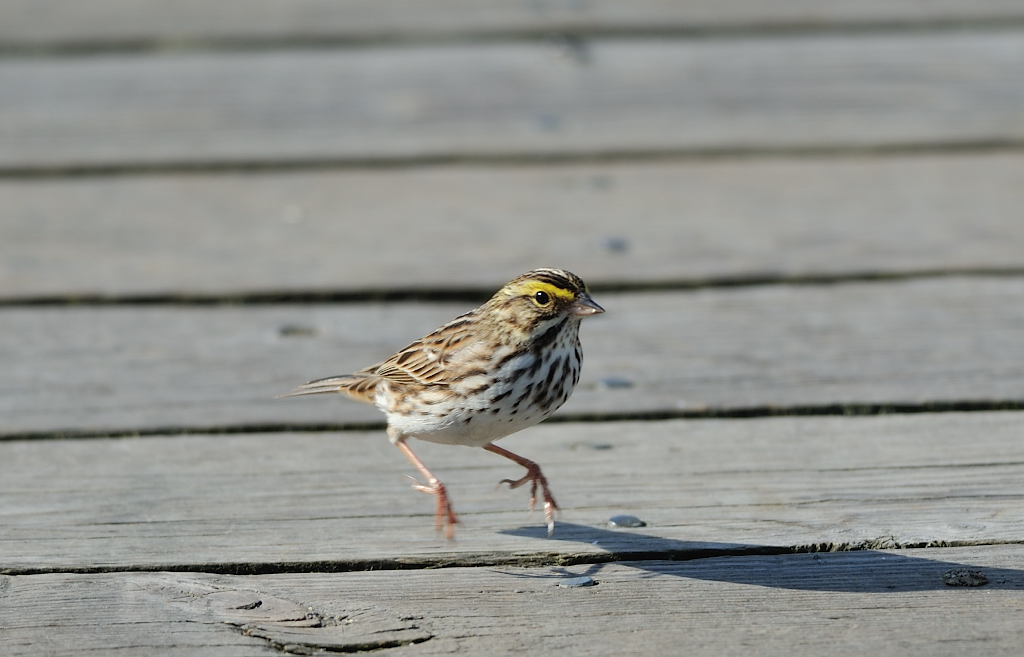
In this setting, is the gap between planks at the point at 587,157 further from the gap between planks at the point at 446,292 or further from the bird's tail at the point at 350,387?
the bird's tail at the point at 350,387

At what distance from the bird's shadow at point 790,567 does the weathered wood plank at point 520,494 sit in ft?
0.05

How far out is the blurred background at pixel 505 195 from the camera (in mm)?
4047

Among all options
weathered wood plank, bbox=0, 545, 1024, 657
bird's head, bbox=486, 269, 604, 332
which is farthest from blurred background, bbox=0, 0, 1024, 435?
weathered wood plank, bbox=0, 545, 1024, 657

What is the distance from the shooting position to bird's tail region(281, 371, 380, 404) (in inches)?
144

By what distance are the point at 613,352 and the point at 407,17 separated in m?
3.23

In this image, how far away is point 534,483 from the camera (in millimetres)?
3248

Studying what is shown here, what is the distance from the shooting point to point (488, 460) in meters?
3.59

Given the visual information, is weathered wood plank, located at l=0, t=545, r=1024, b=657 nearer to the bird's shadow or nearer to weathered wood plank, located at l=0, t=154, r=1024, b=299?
the bird's shadow

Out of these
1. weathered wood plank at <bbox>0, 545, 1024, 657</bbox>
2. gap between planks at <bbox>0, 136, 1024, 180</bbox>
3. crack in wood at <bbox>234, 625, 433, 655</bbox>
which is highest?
gap between planks at <bbox>0, 136, 1024, 180</bbox>

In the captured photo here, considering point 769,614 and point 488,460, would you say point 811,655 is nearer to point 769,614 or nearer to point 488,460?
point 769,614

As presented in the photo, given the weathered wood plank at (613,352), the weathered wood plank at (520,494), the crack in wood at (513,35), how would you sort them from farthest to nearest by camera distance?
the crack in wood at (513,35) < the weathered wood plank at (613,352) < the weathered wood plank at (520,494)

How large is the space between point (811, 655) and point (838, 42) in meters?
4.56

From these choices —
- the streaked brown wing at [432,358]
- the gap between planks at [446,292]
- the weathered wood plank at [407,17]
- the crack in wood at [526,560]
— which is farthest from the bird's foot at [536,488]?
the weathered wood plank at [407,17]

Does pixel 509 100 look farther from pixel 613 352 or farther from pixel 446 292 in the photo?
pixel 613 352
